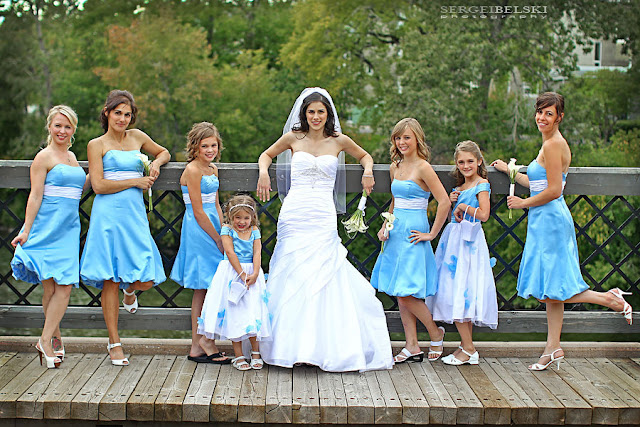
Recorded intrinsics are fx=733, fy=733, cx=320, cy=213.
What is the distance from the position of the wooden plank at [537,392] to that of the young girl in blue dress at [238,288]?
158 cm

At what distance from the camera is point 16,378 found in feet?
14.5

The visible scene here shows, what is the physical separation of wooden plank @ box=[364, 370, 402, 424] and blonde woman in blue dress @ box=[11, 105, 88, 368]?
193cm

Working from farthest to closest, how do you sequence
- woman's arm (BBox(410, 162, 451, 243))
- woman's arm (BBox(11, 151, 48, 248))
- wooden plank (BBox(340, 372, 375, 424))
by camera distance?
woman's arm (BBox(410, 162, 451, 243)) < woman's arm (BBox(11, 151, 48, 248)) < wooden plank (BBox(340, 372, 375, 424))

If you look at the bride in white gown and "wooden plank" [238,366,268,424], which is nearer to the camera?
"wooden plank" [238,366,268,424]

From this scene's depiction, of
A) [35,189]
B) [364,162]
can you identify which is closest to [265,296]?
[364,162]

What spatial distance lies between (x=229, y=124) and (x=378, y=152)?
22.5ft

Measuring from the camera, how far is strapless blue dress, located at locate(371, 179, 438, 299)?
15.4 ft

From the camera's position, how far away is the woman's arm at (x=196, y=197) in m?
4.63

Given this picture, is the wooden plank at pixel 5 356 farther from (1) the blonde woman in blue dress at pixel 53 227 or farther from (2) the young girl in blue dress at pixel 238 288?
(2) the young girl in blue dress at pixel 238 288

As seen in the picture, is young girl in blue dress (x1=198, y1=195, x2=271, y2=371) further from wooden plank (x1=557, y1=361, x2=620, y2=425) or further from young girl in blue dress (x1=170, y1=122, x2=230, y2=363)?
wooden plank (x1=557, y1=361, x2=620, y2=425)

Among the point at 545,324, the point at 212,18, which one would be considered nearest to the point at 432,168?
the point at 545,324

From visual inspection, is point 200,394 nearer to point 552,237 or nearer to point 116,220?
point 116,220

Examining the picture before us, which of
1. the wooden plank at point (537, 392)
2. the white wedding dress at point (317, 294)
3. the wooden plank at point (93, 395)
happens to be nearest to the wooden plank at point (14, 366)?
the wooden plank at point (93, 395)

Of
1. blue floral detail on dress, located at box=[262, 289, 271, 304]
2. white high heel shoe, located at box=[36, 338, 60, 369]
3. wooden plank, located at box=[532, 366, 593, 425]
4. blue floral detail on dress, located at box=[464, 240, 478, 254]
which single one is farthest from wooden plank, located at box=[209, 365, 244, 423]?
wooden plank, located at box=[532, 366, 593, 425]
